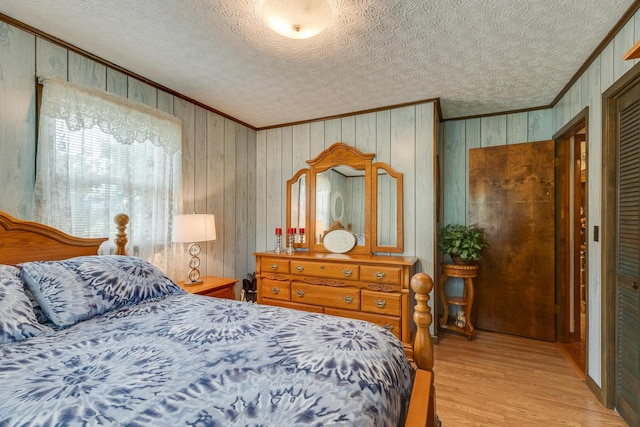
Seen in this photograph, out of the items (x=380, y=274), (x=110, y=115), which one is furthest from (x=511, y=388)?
(x=110, y=115)

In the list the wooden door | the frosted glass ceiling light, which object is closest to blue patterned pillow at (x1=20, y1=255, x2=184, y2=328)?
the frosted glass ceiling light

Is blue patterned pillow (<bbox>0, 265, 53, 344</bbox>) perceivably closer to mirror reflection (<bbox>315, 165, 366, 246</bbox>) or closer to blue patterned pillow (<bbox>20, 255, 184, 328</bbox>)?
blue patterned pillow (<bbox>20, 255, 184, 328</bbox>)

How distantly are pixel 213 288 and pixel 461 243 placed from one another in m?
2.44

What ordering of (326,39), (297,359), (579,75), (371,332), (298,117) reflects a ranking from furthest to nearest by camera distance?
(298,117) → (579,75) → (326,39) → (371,332) → (297,359)

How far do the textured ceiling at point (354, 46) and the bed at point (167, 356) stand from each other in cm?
132

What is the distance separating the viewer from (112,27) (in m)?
1.88

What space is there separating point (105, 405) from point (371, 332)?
3.16 ft

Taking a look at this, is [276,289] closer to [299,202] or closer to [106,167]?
[299,202]

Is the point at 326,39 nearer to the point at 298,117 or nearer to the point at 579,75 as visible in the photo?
the point at 298,117

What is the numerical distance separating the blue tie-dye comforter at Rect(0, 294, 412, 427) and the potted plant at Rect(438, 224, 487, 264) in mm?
2048

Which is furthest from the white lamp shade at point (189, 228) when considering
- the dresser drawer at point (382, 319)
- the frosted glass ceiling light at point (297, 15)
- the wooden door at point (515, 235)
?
the wooden door at point (515, 235)

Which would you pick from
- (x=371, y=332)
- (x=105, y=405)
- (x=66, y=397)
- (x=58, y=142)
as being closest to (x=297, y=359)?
(x=371, y=332)

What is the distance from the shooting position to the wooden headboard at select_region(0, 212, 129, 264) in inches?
66.4

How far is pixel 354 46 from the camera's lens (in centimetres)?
207
